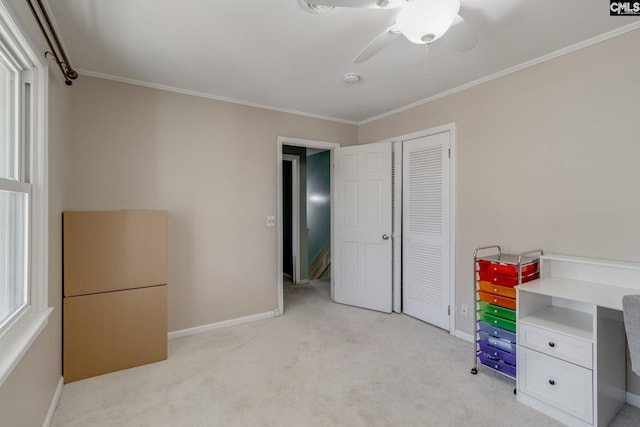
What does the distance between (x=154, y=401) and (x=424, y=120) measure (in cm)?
344

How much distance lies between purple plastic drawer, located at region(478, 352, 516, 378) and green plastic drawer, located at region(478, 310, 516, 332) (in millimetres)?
253

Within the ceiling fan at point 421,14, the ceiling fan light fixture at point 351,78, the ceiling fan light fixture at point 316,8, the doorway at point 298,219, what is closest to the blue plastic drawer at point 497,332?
the ceiling fan at point 421,14

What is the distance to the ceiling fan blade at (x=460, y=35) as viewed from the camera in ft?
5.06

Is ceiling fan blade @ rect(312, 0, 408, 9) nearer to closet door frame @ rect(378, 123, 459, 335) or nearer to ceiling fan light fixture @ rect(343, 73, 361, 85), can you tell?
ceiling fan light fixture @ rect(343, 73, 361, 85)

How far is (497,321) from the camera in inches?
91.6

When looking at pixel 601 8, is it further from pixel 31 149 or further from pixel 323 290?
pixel 323 290

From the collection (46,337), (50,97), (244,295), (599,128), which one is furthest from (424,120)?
(46,337)

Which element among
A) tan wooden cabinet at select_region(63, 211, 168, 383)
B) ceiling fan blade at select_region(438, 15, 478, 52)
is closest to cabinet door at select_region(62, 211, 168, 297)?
tan wooden cabinet at select_region(63, 211, 168, 383)

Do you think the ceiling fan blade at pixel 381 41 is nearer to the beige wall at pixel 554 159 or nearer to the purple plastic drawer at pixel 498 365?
the beige wall at pixel 554 159

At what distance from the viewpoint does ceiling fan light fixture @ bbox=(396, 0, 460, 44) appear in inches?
48.3

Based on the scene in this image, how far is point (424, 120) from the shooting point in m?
3.36

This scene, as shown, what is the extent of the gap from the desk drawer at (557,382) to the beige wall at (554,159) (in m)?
0.56

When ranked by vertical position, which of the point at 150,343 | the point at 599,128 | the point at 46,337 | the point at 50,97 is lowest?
the point at 150,343

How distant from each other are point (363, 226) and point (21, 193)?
10.2 ft
